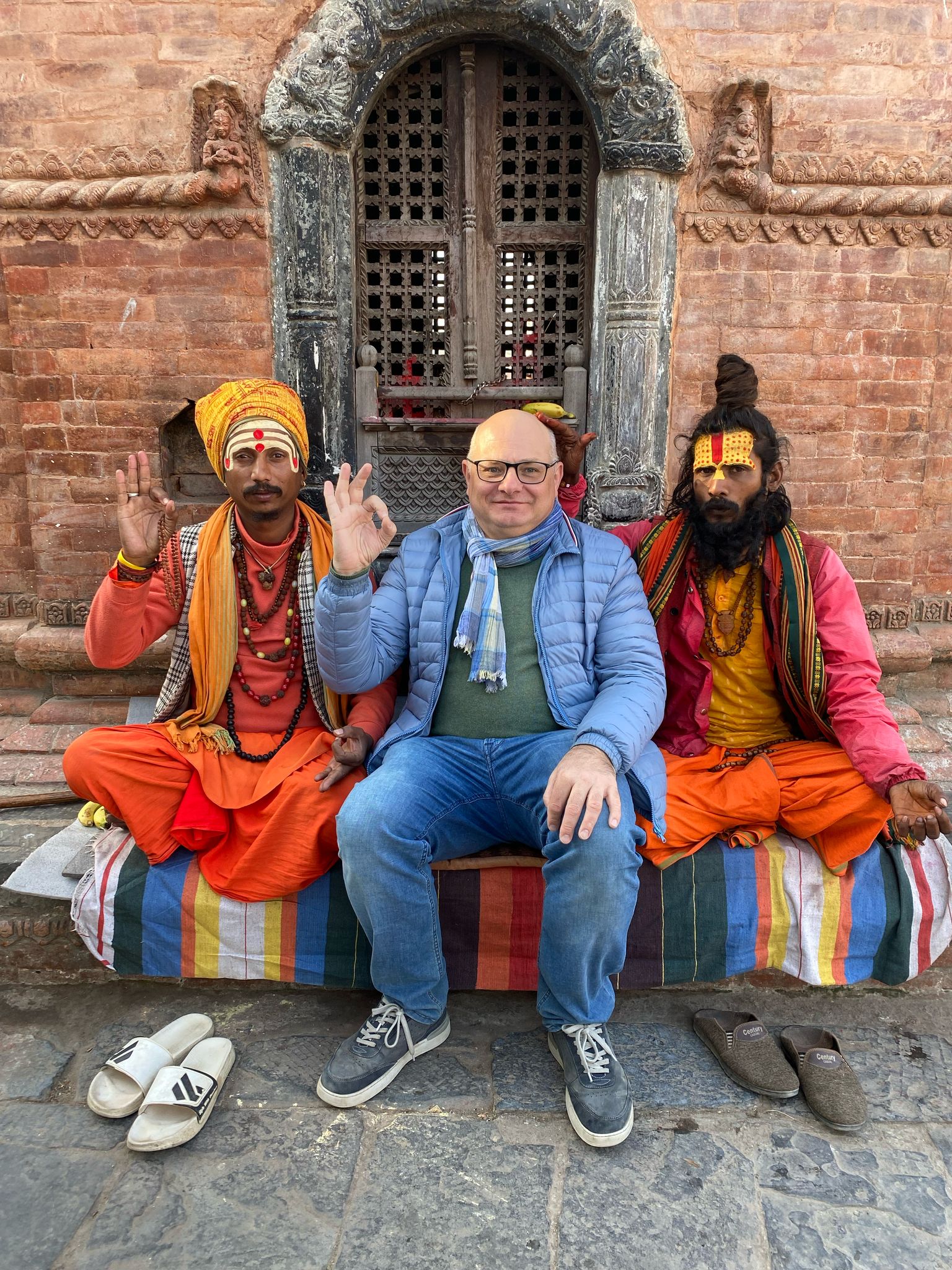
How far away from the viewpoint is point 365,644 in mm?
2641

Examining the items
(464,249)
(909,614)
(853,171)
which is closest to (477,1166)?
(909,614)

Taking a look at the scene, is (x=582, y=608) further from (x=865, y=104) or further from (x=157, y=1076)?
(x=865, y=104)

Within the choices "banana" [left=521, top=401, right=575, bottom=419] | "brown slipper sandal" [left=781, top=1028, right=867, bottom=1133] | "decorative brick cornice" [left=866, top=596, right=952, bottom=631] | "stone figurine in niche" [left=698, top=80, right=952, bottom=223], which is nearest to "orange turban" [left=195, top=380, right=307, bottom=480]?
"banana" [left=521, top=401, right=575, bottom=419]

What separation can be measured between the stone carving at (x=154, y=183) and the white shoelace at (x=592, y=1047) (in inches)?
134

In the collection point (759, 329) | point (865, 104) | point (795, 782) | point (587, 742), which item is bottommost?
point (795, 782)

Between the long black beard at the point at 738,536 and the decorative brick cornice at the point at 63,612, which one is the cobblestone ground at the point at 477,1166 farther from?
the decorative brick cornice at the point at 63,612

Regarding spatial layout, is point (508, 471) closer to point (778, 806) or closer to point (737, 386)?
point (737, 386)

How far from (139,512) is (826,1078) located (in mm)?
2697

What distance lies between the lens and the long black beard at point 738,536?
9.75ft

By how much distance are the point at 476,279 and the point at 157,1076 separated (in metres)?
3.41

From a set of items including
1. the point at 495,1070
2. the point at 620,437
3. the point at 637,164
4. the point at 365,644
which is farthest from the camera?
the point at 620,437

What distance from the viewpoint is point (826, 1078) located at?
7.79 ft

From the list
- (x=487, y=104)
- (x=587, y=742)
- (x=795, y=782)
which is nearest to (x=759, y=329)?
(x=487, y=104)

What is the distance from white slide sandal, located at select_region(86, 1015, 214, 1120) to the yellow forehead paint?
97.6 inches
